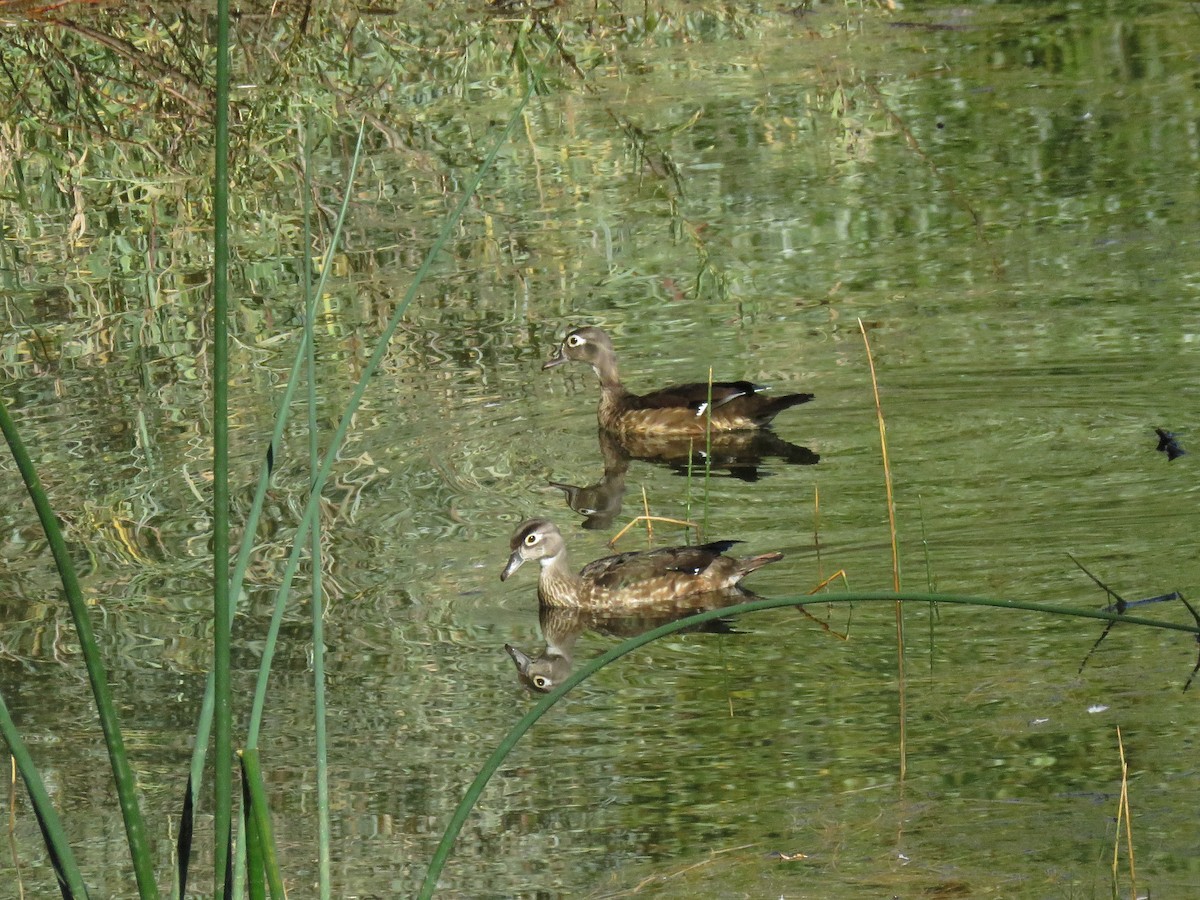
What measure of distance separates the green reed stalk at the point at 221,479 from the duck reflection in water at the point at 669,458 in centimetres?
480

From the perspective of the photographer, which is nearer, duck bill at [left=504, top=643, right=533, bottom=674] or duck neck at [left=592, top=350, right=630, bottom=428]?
duck bill at [left=504, top=643, right=533, bottom=674]

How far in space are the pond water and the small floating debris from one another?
0.06m

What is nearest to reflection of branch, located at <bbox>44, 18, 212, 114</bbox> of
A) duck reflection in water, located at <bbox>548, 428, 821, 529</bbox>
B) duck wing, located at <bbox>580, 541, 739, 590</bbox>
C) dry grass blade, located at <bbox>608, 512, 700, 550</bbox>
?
duck reflection in water, located at <bbox>548, 428, 821, 529</bbox>

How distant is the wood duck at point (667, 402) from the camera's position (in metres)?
8.09

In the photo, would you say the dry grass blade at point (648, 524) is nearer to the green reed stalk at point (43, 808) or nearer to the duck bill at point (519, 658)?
the duck bill at point (519, 658)

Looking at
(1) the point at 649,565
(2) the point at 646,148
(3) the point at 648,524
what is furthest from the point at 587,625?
(2) the point at 646,148

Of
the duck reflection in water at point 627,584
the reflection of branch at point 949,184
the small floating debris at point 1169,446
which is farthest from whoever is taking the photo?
the reflection of branch at point 949,184

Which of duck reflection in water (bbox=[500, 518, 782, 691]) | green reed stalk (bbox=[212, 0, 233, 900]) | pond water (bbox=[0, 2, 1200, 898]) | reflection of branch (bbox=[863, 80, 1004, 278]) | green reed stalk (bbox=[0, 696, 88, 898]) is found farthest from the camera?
reflection of branch (bbox=[863, 80, 1004, 278])

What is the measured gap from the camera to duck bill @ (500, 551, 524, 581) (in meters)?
6.73

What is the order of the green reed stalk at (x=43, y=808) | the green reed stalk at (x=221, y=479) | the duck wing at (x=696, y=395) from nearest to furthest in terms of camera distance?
the green reed stalk at (x=221, y=479) → the green reed stalk at (x=43, y=808) → the duck wing at (x=696, y=395)

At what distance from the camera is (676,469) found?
841 centimetres

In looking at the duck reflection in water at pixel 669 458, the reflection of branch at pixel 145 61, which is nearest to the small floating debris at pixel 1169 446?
the duck reflection in water at pixel 669 458

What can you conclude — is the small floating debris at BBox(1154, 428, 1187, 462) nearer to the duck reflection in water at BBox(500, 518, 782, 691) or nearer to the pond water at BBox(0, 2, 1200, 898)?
the pond water at BBox(0, 2, 1200, 898)

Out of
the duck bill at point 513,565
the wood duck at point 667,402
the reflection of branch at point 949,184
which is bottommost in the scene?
the duck bill at point 513,565
